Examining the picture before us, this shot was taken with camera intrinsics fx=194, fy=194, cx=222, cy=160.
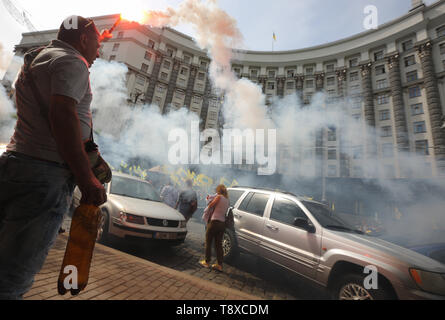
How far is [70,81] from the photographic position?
1.10 m

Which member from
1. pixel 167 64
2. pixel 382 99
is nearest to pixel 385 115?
pixel 382 99

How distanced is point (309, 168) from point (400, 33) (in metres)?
22.8

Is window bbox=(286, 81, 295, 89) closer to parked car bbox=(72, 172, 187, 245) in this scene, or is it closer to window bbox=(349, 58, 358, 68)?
window bbox=(349, 58, 358, 68)

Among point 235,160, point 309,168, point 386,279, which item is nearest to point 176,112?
point 235,160

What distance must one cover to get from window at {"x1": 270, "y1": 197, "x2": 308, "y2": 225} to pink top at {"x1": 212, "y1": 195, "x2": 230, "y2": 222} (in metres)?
1.01

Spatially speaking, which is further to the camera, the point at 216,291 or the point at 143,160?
the point at 143,160

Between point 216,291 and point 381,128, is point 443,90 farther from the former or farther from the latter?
point 216,291

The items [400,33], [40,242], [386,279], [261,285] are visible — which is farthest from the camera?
[400,33]

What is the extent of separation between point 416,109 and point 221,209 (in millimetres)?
31371

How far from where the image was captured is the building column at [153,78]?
31.7 m

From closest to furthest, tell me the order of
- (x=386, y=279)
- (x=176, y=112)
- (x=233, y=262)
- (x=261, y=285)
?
(x=386, y=279) < (x=261, y=285) < (x=233, y=262) < (x=176, y=112)

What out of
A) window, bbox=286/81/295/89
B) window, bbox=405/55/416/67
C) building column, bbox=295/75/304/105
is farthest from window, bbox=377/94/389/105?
window, bbox=286/81/295/89

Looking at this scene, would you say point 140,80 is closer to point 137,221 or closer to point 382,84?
point 137,221
